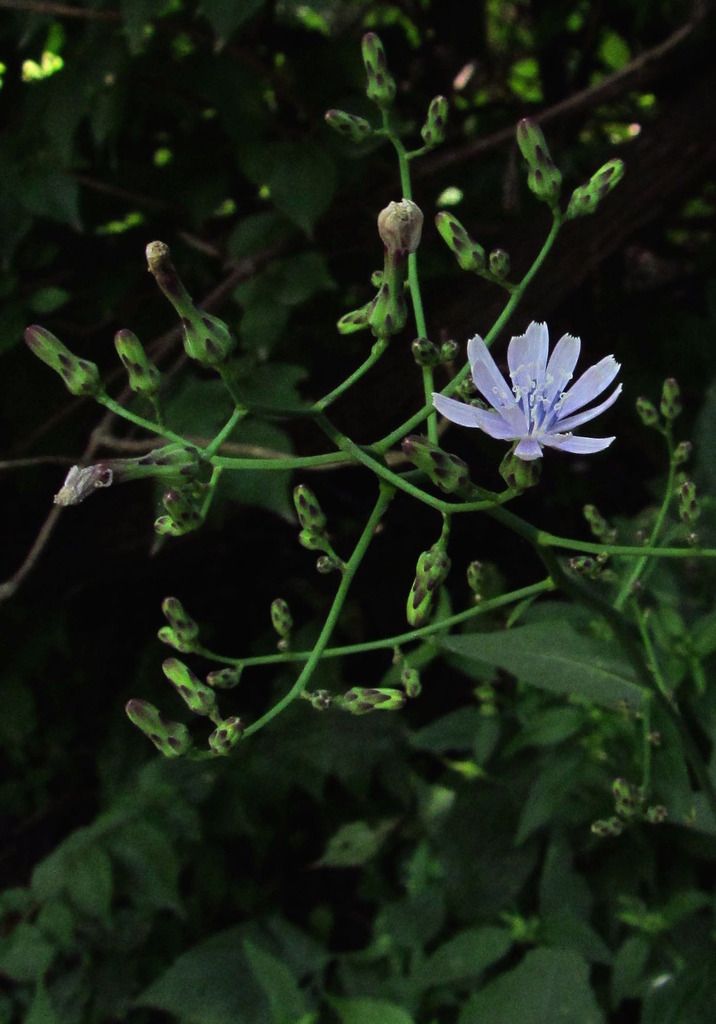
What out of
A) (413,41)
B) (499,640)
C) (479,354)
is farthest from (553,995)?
(413,41)

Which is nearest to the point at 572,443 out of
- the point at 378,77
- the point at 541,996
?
the point at 378,77

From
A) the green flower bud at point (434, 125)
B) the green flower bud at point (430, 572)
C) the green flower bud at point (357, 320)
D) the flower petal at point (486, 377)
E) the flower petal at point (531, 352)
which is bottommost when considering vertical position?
the green flower bud at point (430, 572)

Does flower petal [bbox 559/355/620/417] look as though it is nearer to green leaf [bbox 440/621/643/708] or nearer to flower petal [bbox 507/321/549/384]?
flower petal [bbox 507/321/549/384]

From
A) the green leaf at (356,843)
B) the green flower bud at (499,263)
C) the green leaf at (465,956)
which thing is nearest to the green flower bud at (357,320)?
the green flower bud at (499,263)

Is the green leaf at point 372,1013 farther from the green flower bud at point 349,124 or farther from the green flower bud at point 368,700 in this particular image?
the green flower bud at point 349,124

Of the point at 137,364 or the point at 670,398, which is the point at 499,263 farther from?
the point at 137,364

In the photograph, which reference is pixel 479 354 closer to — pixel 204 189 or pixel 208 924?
pixel 204 189
